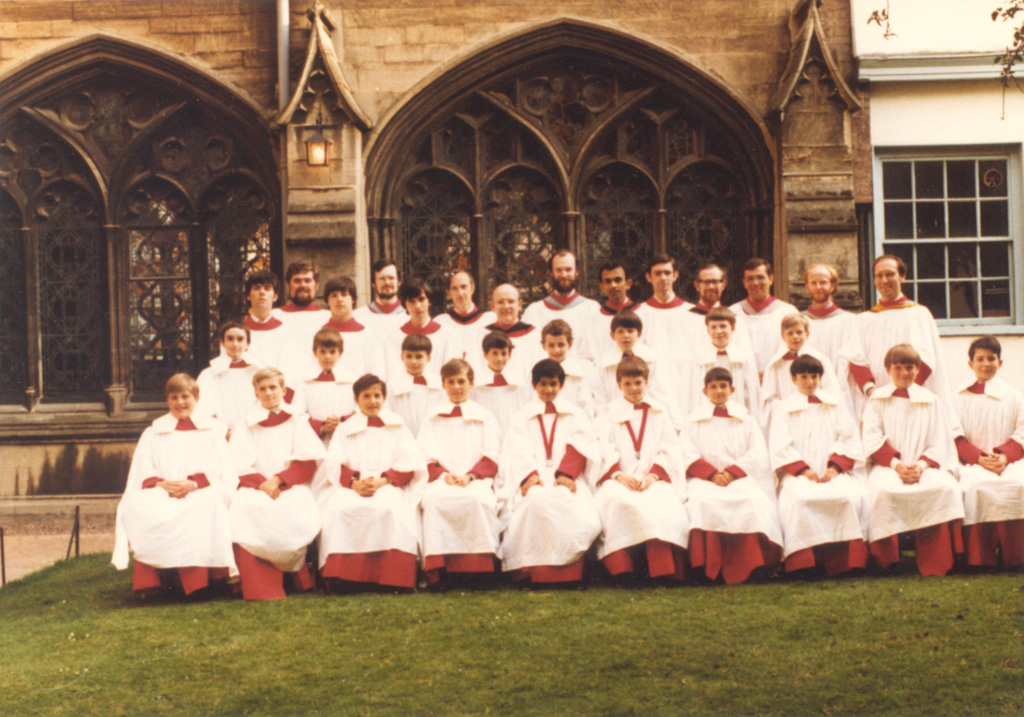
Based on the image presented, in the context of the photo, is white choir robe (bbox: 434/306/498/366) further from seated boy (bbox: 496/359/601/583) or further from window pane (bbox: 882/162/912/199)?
window pane (bbox: 882/162/912/199)

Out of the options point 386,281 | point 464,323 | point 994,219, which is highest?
point 994,219

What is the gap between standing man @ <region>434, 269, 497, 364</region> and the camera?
789cm

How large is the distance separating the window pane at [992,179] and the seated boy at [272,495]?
7.18 metres

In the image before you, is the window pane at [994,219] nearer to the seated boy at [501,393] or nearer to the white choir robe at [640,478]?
the white choir robe at [640,478]

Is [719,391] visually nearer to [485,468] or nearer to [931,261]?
[485,468]

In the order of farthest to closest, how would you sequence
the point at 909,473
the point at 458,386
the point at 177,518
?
the point at 458,386 → the point at 909,473 → the point at 177,518

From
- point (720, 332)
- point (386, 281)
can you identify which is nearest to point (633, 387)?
point (720, 332)

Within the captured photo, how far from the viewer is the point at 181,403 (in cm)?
675

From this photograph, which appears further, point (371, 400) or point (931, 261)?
point (931, 261)

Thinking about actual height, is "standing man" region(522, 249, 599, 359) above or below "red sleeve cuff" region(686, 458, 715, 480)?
above

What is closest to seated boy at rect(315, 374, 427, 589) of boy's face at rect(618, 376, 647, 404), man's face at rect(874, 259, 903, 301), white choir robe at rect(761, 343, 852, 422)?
boy's face at rect(618, 376, 647, 404)

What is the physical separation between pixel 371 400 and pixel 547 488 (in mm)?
1301

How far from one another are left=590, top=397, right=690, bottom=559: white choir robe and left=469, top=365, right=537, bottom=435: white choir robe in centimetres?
65

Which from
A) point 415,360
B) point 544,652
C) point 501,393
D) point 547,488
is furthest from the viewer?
point 501,393
